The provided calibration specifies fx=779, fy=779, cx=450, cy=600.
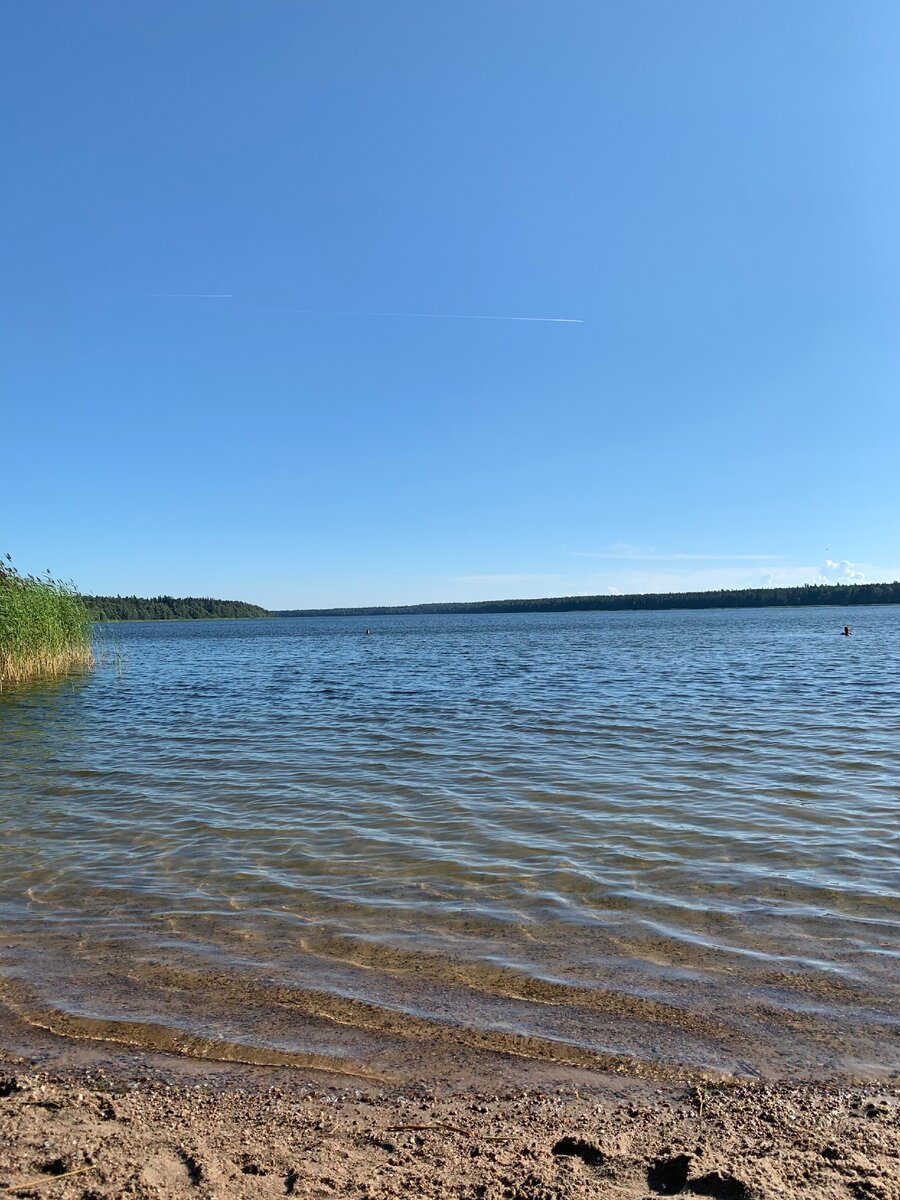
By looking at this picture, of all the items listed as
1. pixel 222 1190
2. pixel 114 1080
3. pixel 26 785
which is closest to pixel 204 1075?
pixel 114 1080

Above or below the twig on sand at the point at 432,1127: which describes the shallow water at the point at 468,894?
below

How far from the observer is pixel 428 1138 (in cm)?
337

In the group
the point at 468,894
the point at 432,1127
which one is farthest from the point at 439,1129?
the point at 468,894

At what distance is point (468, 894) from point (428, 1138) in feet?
11.8

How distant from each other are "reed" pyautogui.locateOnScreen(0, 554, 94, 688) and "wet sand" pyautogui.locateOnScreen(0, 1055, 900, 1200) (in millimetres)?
25491

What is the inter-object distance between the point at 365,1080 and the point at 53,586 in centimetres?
3151

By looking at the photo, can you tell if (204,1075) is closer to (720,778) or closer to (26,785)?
(720,778)

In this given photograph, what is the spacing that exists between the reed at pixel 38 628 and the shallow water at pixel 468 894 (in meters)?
12.0

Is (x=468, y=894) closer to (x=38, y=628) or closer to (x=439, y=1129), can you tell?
(x=439, y=1129)

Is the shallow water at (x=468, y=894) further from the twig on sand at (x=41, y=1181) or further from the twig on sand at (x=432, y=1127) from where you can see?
the twig on sand at (x=41, y=1181)

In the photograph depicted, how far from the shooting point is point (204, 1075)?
13.0ft

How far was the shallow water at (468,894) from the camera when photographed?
450 centimetres

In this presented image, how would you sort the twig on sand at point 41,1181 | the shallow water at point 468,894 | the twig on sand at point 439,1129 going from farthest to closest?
the shallow water at point 468,894
the twig on sand at point 439,1129
the twig on sand at point 41,1181

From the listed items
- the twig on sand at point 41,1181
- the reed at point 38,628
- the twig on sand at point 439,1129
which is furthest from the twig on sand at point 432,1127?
the reed at point 38,628
